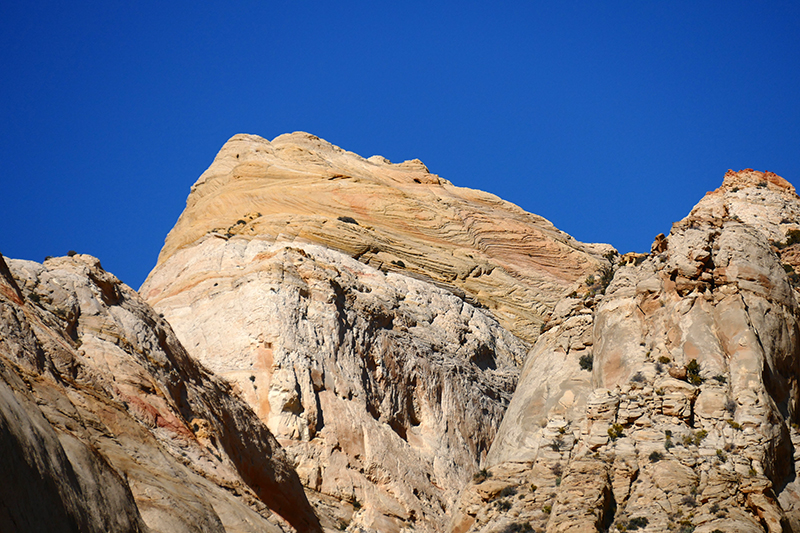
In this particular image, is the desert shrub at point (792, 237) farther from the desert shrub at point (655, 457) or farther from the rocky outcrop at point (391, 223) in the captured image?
the desert shrub at point (655, 457)

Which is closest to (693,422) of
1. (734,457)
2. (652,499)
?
(734,457)

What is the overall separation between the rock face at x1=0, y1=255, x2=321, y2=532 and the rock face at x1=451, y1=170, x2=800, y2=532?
7.93 metres

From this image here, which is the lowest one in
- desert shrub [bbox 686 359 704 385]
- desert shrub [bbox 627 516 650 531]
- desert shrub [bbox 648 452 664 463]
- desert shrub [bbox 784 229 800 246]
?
desert shrub [bbox 627 516 650 531]

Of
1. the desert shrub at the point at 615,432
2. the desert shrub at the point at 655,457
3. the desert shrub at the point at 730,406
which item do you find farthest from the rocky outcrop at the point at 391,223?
the desert shrub at the point at 655,457

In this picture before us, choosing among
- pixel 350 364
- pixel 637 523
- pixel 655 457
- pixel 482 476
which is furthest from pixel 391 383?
pixel 637 523

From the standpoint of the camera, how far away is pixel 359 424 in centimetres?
4088

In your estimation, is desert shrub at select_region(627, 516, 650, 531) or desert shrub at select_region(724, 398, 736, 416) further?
desert shrub at select_region(724, 398, 736, 416)

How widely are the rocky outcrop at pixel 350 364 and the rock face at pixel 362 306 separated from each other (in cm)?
8

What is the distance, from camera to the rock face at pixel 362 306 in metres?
39.5

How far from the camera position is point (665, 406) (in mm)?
29391

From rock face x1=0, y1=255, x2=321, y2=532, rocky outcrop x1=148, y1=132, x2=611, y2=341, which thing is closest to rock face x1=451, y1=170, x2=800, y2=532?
rock face x1=0, y1=255, x2=321, y2=532

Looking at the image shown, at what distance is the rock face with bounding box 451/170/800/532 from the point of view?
85.3 feet

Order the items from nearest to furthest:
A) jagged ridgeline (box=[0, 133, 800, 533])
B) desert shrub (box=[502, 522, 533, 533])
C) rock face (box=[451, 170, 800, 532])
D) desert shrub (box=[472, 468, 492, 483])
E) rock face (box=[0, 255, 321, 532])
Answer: rock face (box=[0, 255, 321, 532])
jagged ridgeline (box=[0, 133, 800, 533])
rock face (box=[451, 170, 800, 532])
desert shrub (box=[502, 522, 533, 533])
desert shrub (box=[472, 468, 492, 483])

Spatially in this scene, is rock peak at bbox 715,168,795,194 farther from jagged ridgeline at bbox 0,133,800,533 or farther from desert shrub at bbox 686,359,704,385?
desert shrub at bbox 686,359,704,385
